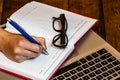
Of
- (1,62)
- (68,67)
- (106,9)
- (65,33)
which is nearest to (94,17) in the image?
(106,9)

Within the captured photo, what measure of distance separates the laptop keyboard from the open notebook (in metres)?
0.04

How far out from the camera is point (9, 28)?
3.73ft

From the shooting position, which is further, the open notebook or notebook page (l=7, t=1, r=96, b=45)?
notebook page (l=7, t=1, r=96, b=45)

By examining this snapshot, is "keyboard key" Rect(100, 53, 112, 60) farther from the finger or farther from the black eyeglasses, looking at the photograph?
the finger

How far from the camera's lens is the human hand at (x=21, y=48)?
98cm

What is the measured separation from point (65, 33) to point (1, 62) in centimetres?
25

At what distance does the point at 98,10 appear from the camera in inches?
50.9

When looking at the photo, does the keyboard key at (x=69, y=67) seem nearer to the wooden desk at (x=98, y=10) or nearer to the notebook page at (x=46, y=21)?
the notebook page at (x=46, y=21)

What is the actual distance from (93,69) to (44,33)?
0.23 m

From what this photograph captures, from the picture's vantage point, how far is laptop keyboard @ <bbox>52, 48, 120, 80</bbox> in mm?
956

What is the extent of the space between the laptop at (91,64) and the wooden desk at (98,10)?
0.09 metres

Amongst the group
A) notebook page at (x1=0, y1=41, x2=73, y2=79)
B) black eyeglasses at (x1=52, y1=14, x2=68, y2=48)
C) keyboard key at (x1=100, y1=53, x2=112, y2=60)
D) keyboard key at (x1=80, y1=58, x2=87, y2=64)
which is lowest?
keyboard key at (x1=80, y1=58, x2=87, y2=64)

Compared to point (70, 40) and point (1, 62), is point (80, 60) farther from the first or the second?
point (1, 62)

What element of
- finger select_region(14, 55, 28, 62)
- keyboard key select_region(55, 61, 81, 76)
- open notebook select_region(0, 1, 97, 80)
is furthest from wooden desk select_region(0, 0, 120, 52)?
finger select_region(14, 55, 28, 62)
